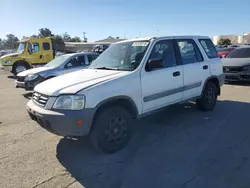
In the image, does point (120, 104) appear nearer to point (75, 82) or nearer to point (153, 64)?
point (75, 82)

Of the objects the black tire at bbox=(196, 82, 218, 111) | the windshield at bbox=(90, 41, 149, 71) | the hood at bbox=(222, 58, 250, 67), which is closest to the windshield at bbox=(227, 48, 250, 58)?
the hood at bbox=(222, 58, 250, 67)

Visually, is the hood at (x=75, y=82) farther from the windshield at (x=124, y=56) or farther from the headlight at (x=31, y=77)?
the headlight at (x=31, y=77)

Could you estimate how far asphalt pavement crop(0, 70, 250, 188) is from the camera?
3.33m

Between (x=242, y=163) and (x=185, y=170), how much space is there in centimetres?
86

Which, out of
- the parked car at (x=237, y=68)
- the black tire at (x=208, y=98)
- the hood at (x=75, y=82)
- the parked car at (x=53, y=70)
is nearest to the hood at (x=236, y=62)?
the parked car at (x=237, y=68)

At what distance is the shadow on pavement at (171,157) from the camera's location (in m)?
3.33

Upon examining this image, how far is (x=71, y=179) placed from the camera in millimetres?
3406

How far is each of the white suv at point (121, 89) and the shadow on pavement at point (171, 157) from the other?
38 cm

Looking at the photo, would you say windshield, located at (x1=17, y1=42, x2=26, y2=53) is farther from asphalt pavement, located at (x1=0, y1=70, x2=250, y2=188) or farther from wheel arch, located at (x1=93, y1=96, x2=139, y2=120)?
wheel arch, located at (x1=93, y1=96, x2=139, y2=120)

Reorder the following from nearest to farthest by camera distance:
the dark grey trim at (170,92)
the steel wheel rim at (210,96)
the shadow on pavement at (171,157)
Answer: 1. the shadow on pavement at (171,157)
2. the dark grey trim at (170,92)
3. the steel wheel rim at (210,96)

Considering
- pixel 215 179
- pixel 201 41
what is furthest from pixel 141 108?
pixel 201 41

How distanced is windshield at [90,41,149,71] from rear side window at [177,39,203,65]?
1032 mm

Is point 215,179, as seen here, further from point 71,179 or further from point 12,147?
point 12,147

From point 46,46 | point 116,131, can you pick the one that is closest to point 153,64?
point 116,131
